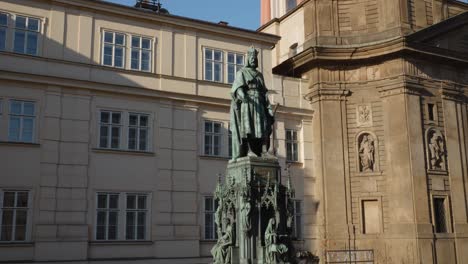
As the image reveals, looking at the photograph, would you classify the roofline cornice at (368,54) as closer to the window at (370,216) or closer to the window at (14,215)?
the window at (370,216)

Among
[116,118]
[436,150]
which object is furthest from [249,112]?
[436,150]

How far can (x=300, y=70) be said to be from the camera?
28.3 meters

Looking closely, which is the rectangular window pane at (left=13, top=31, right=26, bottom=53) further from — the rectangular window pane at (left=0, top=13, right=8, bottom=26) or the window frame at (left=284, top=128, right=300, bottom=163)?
the window frame at (left=284, top=128, right=300, bottom=163)

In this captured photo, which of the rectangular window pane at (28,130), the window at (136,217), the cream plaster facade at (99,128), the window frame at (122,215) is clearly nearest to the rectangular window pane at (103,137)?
the cream plaster facade at (99,128)

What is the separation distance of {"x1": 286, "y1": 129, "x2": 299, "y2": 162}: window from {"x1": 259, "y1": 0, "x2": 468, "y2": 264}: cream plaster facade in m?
0.88

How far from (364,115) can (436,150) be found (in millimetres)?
3716

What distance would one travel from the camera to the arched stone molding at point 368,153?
1029 inches

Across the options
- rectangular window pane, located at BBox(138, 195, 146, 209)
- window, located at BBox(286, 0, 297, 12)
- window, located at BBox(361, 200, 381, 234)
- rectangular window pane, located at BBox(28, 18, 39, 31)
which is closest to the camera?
rectangular window pane, located at BBox(28, 18, 39, 31)

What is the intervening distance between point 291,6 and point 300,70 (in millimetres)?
5968

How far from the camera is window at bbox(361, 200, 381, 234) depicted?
2556cm

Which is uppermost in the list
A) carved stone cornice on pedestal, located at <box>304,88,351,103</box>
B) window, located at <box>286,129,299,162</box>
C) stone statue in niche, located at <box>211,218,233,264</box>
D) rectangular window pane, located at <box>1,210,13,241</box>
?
carved stone cornice on pedestal, located at <box>304,88,351,103</box>

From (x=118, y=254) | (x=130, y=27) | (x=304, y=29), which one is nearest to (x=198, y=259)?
(x=118, y=254)

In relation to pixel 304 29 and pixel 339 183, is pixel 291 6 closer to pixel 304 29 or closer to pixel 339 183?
pixel 304 29

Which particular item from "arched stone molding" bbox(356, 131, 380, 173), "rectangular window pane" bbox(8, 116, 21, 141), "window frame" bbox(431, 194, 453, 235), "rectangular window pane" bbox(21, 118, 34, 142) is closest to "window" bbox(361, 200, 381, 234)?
"arched stone molding" bbox(356, 131, 380, 173)
